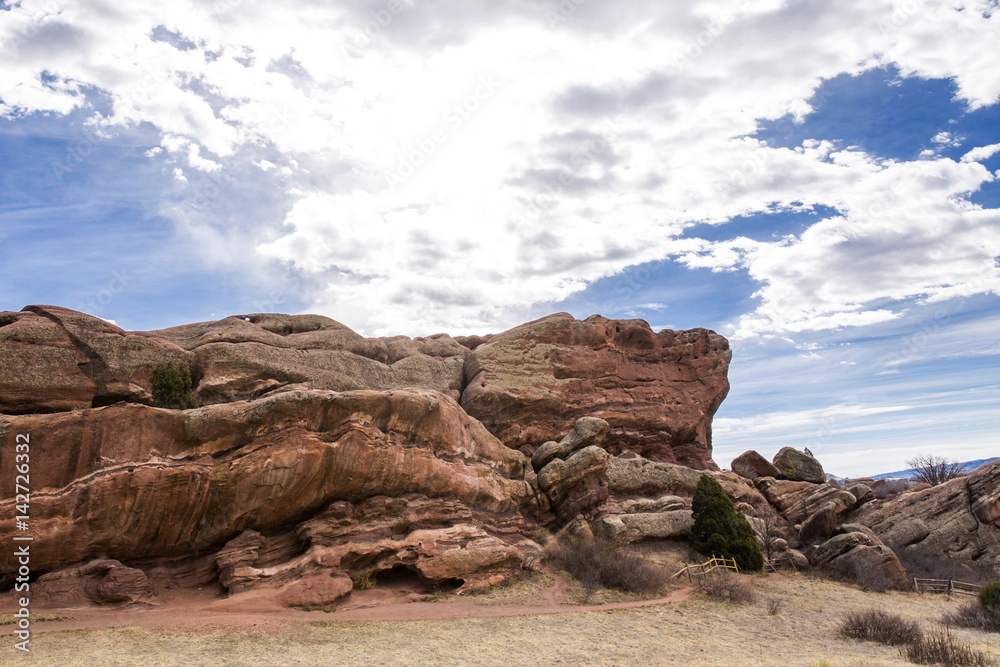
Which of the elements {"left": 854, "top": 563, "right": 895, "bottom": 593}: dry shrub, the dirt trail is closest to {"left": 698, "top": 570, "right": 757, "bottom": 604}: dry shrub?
the dirt trail

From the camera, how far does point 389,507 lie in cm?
2162

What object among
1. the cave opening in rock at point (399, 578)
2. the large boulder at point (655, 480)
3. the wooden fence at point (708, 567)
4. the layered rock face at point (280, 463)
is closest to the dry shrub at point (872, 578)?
the wooden fence at point (708, 567)

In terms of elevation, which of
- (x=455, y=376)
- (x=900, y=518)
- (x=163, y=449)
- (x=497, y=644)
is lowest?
(x=497, y=644)

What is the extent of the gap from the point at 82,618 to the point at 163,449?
15.5 ft

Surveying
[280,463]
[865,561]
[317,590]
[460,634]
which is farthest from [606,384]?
[317,590]

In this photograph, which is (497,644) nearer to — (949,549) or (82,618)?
(82,618)

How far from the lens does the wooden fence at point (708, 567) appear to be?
25.7m

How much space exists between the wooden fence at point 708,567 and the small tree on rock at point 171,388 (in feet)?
68.8

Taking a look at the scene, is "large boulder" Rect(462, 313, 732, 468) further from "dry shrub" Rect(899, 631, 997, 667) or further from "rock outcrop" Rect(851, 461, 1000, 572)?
"dry shrub" Rect(899, 631, 997, 667)

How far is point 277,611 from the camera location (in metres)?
17.5

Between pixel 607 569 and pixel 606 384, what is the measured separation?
46.0 ft

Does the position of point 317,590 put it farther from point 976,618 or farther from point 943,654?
point 976,618

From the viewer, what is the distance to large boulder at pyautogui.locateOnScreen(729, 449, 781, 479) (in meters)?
40.0

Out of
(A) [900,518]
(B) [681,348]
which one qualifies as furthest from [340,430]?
(A) [900,518]
